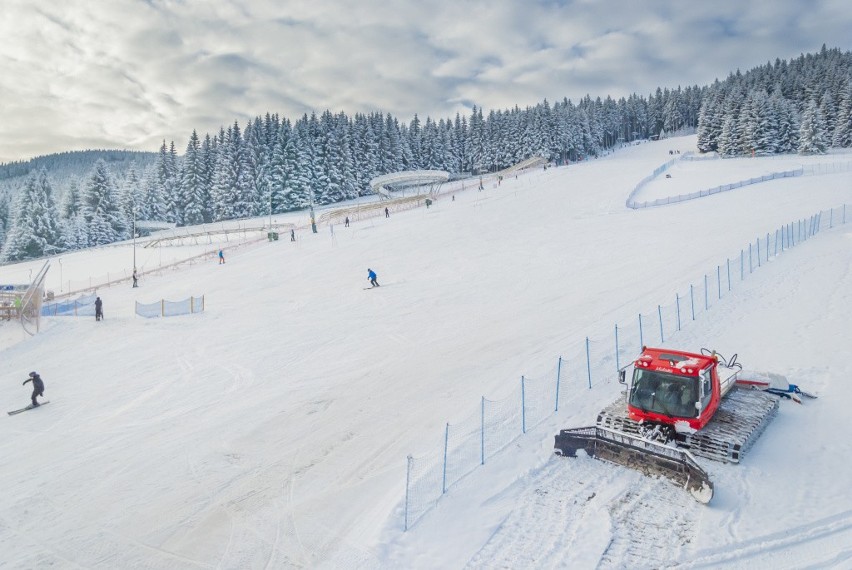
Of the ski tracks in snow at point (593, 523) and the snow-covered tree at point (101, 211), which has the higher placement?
the snow-covered tree at point (101, 211)

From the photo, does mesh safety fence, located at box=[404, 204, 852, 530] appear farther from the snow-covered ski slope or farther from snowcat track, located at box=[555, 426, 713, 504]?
snowcat track, located at box=[555, 426, 713, 504]

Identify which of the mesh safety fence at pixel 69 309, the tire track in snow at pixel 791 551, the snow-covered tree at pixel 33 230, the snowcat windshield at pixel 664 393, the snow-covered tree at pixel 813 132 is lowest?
the tire track in snow at pixel 791 551

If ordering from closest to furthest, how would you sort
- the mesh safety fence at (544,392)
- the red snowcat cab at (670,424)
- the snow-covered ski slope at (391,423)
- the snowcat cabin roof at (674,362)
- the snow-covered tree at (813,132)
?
the snow-covered ski slope at (391,423), the red snowcat cab at (670,424), the mesh safety fence at (544,392), the snowcat cabin roof at (674,362), the snow-covered tree at (813,132)

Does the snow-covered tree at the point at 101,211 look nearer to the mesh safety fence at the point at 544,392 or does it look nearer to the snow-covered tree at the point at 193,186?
the snow-covered tree at the point at 193,186

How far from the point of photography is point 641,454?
31.4 feet

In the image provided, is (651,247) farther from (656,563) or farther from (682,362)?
(656,563)

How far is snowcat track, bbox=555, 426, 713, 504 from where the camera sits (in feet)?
28.7

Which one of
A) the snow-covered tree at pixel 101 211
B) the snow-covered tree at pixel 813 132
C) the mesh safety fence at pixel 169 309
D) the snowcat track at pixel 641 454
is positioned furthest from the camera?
the snow-covered tree at pixel 101 211

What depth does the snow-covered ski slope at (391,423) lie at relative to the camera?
8.23 metres

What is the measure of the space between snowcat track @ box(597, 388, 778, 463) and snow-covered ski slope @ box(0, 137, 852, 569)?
322 millimetres

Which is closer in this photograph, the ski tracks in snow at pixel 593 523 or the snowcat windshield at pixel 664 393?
the ski tracks in snow at pixel 593 523

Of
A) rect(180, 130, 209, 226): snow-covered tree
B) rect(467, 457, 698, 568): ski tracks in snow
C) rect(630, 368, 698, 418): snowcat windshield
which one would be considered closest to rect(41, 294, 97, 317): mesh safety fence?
rect(467, 457, 698, 568): ski tracks in snow

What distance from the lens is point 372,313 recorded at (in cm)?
2391

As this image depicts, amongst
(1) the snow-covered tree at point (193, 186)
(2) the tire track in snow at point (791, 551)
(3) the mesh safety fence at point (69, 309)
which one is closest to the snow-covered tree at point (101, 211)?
(1) the snow-covered tree at point (193, 186)
